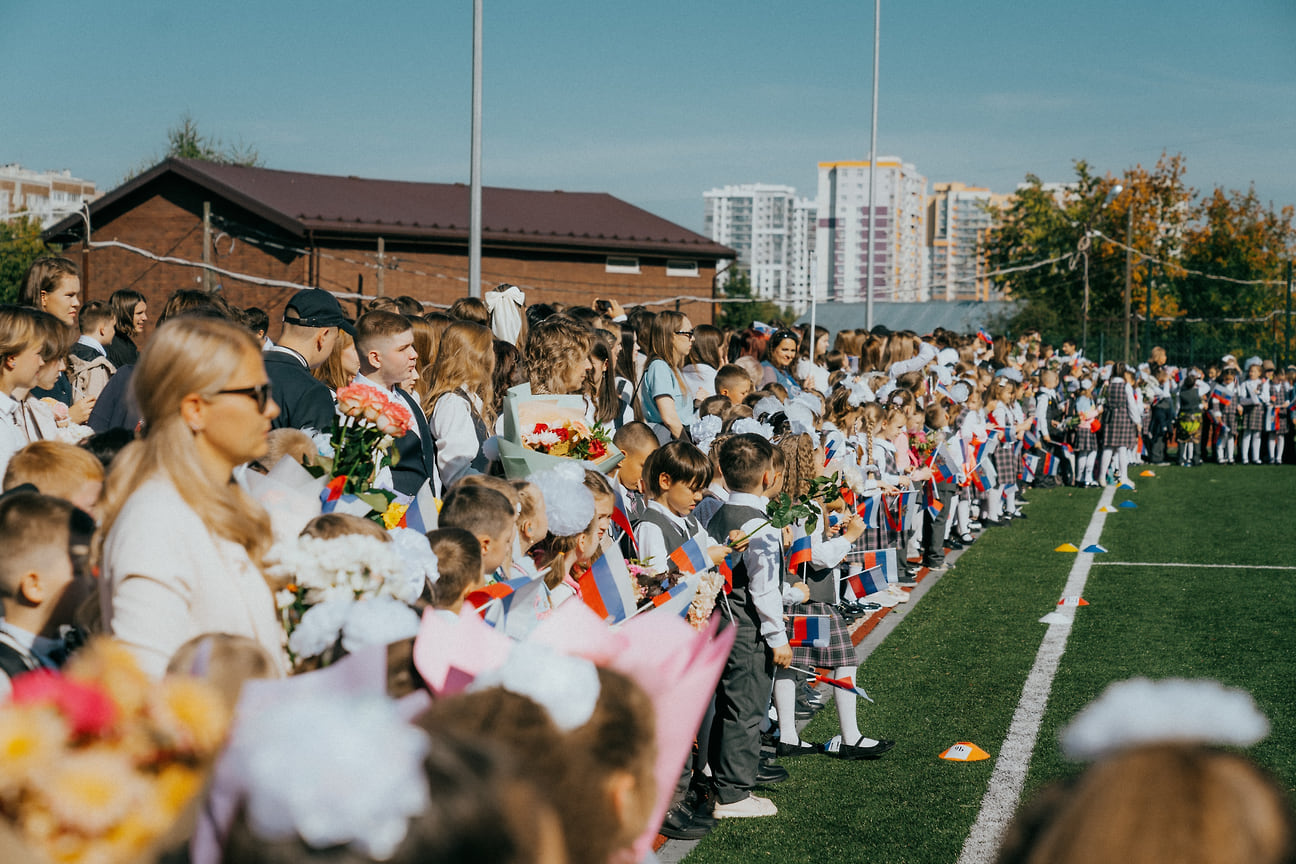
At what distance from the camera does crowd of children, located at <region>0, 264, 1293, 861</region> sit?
69.0 inches

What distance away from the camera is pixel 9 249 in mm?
→ 42719

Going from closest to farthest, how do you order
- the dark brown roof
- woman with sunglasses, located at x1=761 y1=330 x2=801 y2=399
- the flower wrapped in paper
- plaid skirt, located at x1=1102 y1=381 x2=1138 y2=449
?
the flower wrapped in paper
woman with sunglasses, located at x1=761 y1=330 x2=801 y2=399
plaid skirt, located at x1=1102 y1=381 x2=1138 y2=449
the dark brown roof

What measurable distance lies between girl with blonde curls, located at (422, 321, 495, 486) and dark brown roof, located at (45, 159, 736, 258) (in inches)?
849

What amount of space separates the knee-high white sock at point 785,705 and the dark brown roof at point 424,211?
71.5 ft

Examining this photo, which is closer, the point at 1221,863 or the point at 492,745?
the point at 1221,863

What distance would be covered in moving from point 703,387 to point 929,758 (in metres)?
3.85

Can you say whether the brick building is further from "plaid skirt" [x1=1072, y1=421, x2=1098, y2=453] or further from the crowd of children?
the crowd of children

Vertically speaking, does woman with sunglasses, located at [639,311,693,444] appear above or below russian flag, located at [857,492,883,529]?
above

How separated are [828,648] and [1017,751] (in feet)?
3.61

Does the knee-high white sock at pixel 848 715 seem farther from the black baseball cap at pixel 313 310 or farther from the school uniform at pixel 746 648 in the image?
the black baseball cap at pixel 313 310

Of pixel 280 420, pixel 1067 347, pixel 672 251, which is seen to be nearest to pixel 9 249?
pixel 672 251

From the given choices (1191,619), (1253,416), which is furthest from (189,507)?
(1253,416)

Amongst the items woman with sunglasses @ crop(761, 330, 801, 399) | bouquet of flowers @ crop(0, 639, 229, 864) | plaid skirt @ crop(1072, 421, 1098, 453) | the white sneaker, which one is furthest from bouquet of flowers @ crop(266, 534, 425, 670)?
plaid skirt @ crop(1072, 421, 1098, 453)

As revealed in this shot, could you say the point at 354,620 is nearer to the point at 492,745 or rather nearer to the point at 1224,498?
the point at 492,745
